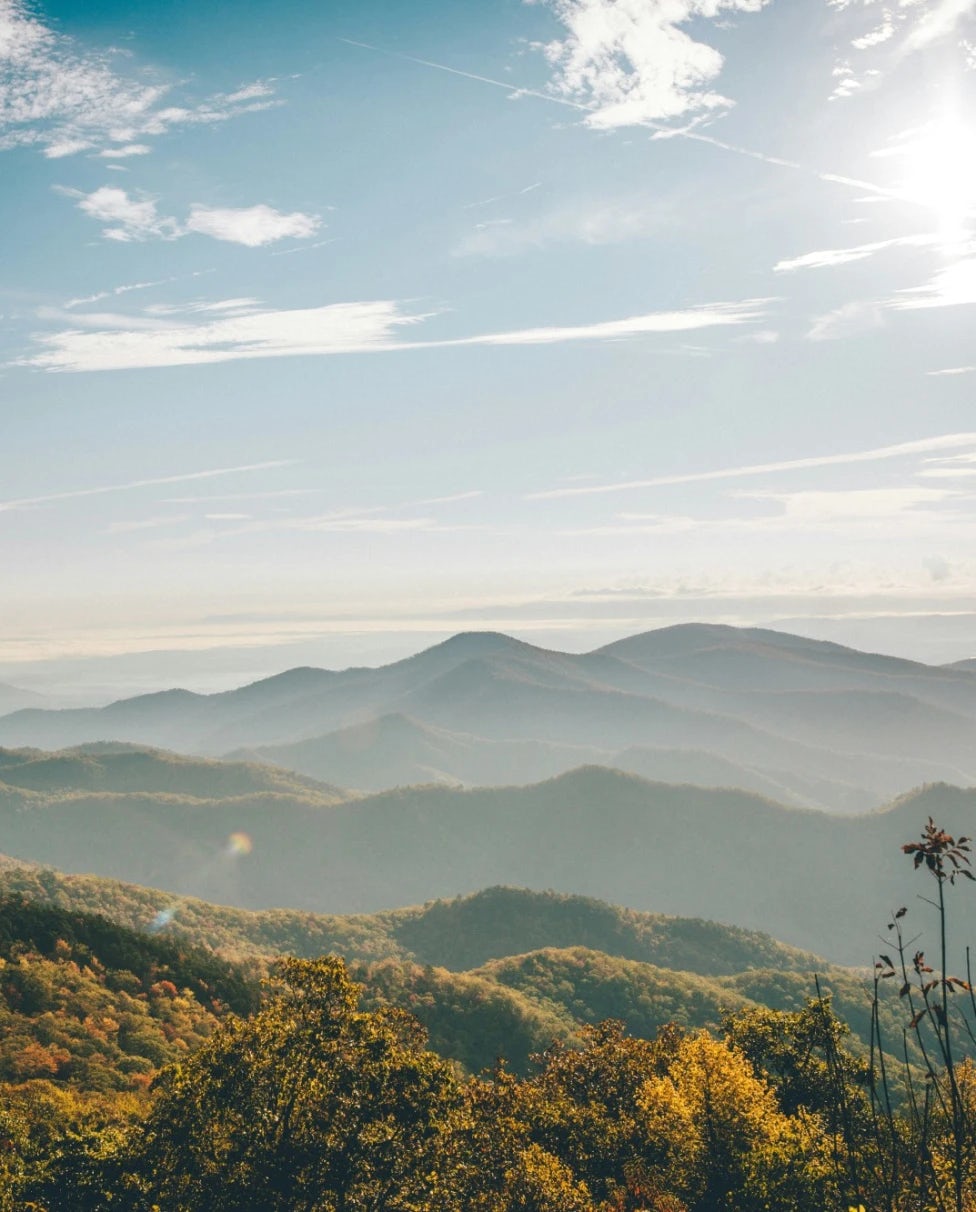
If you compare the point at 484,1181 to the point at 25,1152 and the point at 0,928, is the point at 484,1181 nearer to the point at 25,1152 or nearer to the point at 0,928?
the point at 25,1152

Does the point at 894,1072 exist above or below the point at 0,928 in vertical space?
below

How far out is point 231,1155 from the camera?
118 feet

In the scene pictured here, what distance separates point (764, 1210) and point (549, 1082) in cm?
2388

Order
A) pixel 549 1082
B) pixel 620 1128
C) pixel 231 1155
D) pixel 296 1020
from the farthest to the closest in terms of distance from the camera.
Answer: pixel 549 1082
pixel 620 1128
pixel 296 1020
pixel 231 1155

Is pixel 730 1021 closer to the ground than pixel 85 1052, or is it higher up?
higher up

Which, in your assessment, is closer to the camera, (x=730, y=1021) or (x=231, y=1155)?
(x=231, y=1155)

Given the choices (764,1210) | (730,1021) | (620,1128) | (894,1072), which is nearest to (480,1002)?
(894,1072)

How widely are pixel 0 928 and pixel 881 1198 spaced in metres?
109

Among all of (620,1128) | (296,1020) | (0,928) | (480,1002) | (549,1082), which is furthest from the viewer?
(480,1002)

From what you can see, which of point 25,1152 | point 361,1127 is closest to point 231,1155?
point 361,1127

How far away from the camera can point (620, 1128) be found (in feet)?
174

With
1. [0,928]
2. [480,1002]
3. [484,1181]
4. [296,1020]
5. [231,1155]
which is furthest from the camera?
[480,1002]

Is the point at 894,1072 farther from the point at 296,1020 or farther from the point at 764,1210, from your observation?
the point at 296,1020

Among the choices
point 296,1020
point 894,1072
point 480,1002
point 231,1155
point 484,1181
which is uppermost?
point 296,1020
